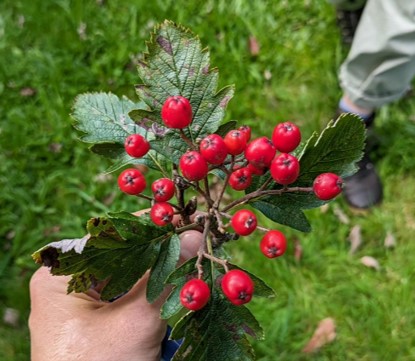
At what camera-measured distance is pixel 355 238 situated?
2.64 m

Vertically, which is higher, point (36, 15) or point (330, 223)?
point (36, 15)

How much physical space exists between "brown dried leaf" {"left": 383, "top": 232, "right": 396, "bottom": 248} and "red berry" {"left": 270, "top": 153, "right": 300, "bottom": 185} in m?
1.88

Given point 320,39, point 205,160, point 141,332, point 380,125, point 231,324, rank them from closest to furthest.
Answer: point 205,160
point 231,324
point 141,332
point 380,125
point 320,39

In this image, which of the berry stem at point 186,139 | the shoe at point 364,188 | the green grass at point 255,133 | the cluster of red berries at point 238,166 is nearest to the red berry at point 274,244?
the cluster of red berries at point 238,166

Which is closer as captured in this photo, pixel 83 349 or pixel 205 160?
pixel 205 160

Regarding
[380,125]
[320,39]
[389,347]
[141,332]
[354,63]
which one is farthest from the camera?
[320,39]

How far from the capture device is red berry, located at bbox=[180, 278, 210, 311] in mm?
910

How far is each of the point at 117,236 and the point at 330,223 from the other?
1856mm

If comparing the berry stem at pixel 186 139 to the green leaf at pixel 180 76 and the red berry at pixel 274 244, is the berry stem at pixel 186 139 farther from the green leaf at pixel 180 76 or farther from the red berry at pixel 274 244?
the red berry at pixel 274 244

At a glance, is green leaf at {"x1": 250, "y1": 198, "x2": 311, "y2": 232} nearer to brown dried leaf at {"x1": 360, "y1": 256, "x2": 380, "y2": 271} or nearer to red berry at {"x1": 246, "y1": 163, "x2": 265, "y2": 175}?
red berry at {"x1": 246, "y1": 163, "x2": 265, "y2": 175}

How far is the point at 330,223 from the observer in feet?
8.76

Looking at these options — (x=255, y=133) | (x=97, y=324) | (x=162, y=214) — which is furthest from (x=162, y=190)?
(x=255, y=133)

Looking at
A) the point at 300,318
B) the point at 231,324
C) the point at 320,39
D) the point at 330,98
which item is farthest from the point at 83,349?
the point at 320,39

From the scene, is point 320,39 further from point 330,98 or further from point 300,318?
point 300,318
